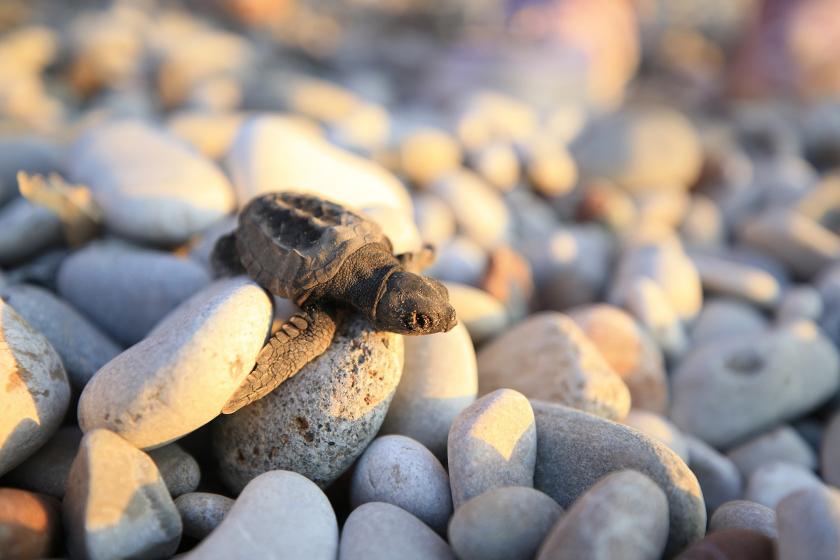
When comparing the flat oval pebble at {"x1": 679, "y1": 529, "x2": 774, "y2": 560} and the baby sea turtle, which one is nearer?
the flat oval pebble at {"x1": 679, "y1": 529, "x2": 774, "y2": 560}

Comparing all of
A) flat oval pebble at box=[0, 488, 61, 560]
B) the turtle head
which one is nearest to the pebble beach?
flat oval pebble at box=[0, 488, 61, 560]

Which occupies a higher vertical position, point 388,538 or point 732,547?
point 732,547

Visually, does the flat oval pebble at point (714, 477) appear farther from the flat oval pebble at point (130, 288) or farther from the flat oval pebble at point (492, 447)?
the flat oval pebble at point (130, 288)

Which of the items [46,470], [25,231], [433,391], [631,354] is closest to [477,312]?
[433,391]

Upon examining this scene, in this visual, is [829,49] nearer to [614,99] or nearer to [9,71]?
[614,99]

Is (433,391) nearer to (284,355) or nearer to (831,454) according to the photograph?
(284,355)

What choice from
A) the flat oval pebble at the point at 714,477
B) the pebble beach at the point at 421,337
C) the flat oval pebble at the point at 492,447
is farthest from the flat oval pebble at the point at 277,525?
the flat oval pebble at the point at 714,477

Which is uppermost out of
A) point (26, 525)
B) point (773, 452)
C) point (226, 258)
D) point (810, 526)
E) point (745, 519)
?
point (810, 526)

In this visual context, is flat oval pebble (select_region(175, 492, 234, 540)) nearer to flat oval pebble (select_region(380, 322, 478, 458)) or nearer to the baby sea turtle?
the baby sea turtle
